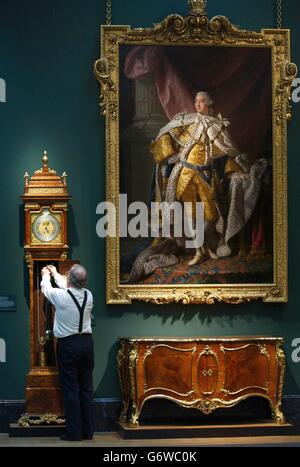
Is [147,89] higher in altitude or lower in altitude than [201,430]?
higher

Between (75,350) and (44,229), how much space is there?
1.35 m

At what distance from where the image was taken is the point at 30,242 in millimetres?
11383

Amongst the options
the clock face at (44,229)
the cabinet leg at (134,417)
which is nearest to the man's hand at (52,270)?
the clock face at (44,229)

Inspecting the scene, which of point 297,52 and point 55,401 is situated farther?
point 297,52

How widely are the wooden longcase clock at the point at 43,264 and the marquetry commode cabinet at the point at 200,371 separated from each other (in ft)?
2.72

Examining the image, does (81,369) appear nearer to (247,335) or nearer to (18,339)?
(18,339)

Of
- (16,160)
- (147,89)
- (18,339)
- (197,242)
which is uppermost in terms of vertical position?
(147,89)

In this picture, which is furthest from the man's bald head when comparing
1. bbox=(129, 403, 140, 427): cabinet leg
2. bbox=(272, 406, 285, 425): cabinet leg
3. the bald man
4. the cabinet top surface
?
bbox=(272, 406, 285, 425): cabinet leg

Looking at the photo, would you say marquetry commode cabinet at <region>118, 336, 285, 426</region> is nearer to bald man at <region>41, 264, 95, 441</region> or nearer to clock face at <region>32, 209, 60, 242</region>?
bald man at <region>41, 264, 95, 441</region>

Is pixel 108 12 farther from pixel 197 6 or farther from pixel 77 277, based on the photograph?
pixel 77 277

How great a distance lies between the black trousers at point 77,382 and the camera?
10.9 metres

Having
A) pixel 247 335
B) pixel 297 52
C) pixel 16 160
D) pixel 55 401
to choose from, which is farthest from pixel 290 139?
pixel 55 401

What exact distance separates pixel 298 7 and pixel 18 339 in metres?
4.75

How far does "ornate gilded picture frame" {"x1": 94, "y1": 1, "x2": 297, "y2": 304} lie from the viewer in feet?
39.0
